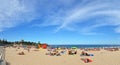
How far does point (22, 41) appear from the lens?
108125 millimetres

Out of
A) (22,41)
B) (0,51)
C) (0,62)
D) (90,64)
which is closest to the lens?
(0,62)

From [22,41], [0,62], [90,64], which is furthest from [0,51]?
[22,41]

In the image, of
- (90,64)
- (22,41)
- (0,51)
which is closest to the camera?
(0,51)

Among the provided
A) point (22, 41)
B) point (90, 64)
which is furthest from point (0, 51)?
point (22, 41)

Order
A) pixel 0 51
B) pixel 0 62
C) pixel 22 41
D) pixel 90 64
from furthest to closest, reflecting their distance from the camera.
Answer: pixel 22 41
pixel 90 64
pixel 0 51
pixel 0 62

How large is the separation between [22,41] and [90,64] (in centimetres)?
Answer: 9859

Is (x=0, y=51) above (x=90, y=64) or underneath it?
above

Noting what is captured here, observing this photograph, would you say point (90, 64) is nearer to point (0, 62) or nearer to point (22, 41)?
point (0, 62)

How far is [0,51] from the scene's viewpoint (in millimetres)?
10594

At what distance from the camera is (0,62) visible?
9.43 metres

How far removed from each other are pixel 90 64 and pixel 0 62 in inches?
300

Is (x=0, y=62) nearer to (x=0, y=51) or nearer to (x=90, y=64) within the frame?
(x=0, y=51)

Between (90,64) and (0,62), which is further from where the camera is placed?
(90,64)

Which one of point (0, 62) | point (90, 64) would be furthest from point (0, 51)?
point (90, 64)
